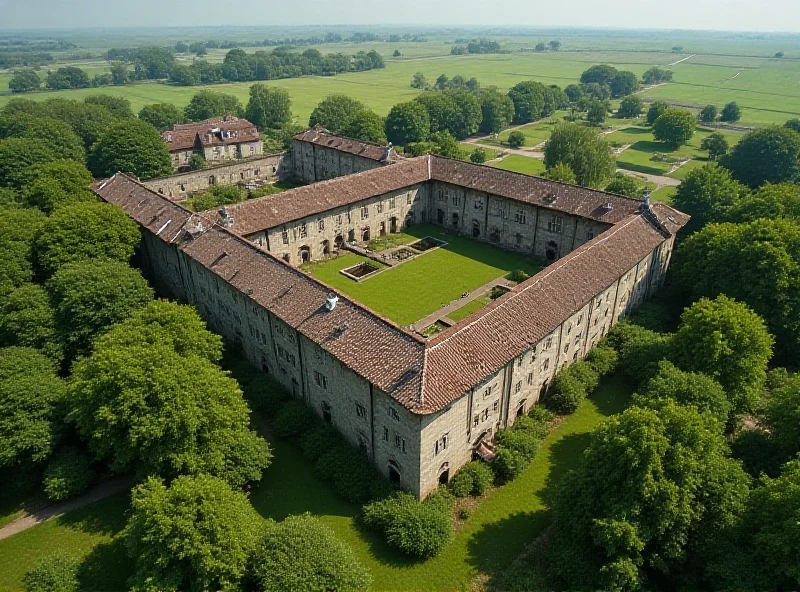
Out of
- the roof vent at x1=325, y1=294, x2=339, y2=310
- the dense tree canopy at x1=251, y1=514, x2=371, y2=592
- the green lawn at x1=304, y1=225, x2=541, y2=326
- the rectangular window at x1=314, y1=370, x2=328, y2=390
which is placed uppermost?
the roof vent at x1=325, y1=294, x2=339, y2=310

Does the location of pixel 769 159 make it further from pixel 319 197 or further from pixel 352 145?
pixel 319 197

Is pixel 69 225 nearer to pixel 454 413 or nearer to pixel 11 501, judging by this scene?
pixel 11 501

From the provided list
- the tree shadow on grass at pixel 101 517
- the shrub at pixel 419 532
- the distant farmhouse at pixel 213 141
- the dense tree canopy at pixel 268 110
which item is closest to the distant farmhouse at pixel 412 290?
the shrub at pixel 419 532

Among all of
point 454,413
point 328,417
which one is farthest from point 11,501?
point 454,413

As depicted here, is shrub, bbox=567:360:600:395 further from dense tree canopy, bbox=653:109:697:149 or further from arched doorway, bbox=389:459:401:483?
dense tree canopy, bbox=653:109:697:149

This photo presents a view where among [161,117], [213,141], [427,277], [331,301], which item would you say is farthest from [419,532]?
[161,117]

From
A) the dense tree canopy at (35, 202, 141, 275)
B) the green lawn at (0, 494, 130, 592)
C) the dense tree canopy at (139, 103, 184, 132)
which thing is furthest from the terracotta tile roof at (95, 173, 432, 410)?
the dense tree canopy at (139, 103, 184, 132)
